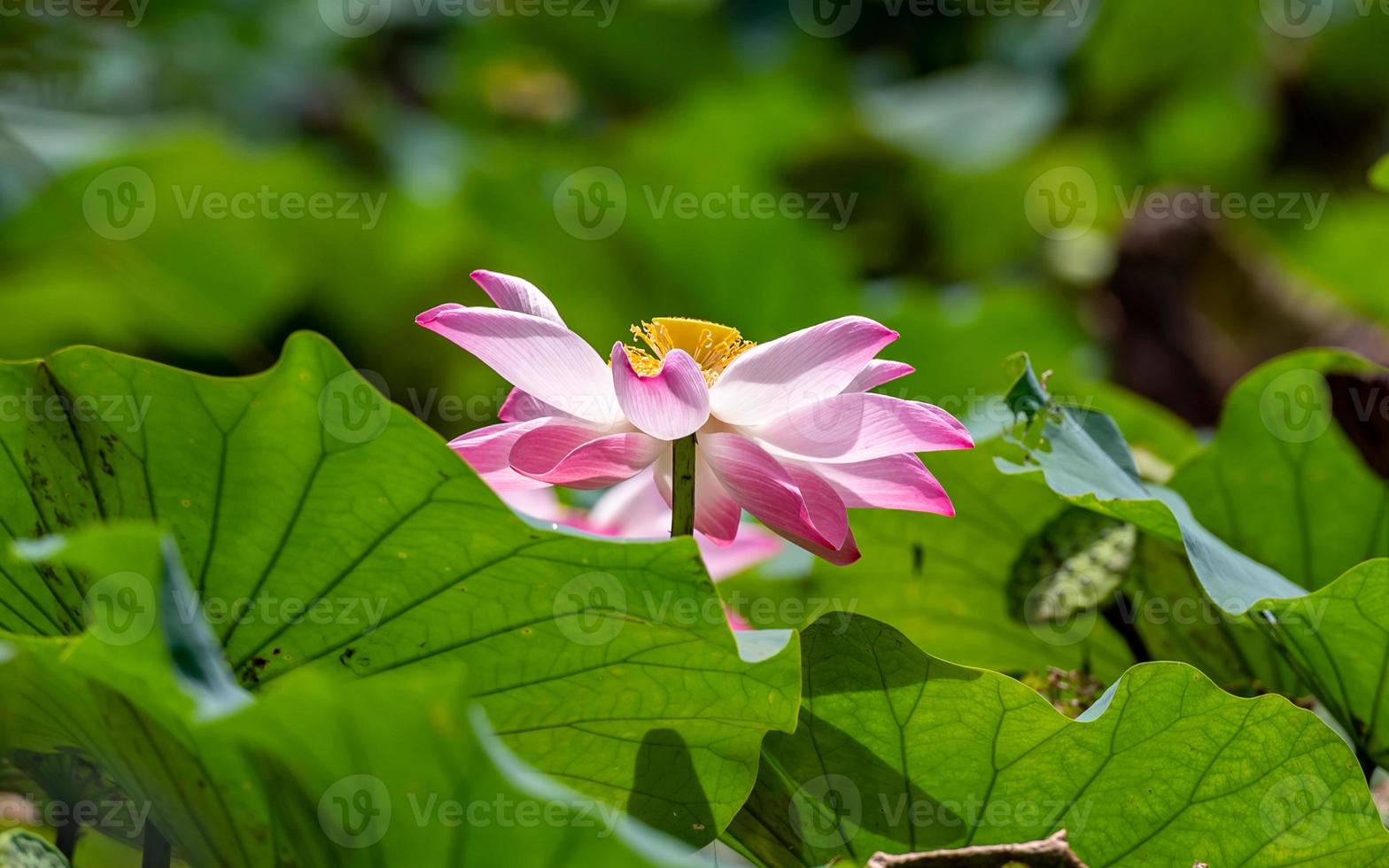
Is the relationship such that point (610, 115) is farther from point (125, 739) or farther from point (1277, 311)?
point (125, 739)

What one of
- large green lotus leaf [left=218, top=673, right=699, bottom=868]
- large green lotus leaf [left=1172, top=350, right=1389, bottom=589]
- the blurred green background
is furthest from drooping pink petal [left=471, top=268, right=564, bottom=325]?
the blurred green background

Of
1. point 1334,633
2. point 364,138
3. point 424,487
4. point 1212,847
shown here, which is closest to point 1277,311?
point 1334,633

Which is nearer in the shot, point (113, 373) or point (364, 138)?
point (113, 373)

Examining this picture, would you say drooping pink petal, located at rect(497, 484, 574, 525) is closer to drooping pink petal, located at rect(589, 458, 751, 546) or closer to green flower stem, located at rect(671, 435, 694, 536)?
drooping pink petal, located at rect(589, 458, 751, 546)

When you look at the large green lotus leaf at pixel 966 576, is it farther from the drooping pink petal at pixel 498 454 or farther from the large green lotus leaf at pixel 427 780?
the large green lotus leaf at pixel 427 780

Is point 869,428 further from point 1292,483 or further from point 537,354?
point 1292,483

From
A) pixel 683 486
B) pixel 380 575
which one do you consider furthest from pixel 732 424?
pixel 380 575
